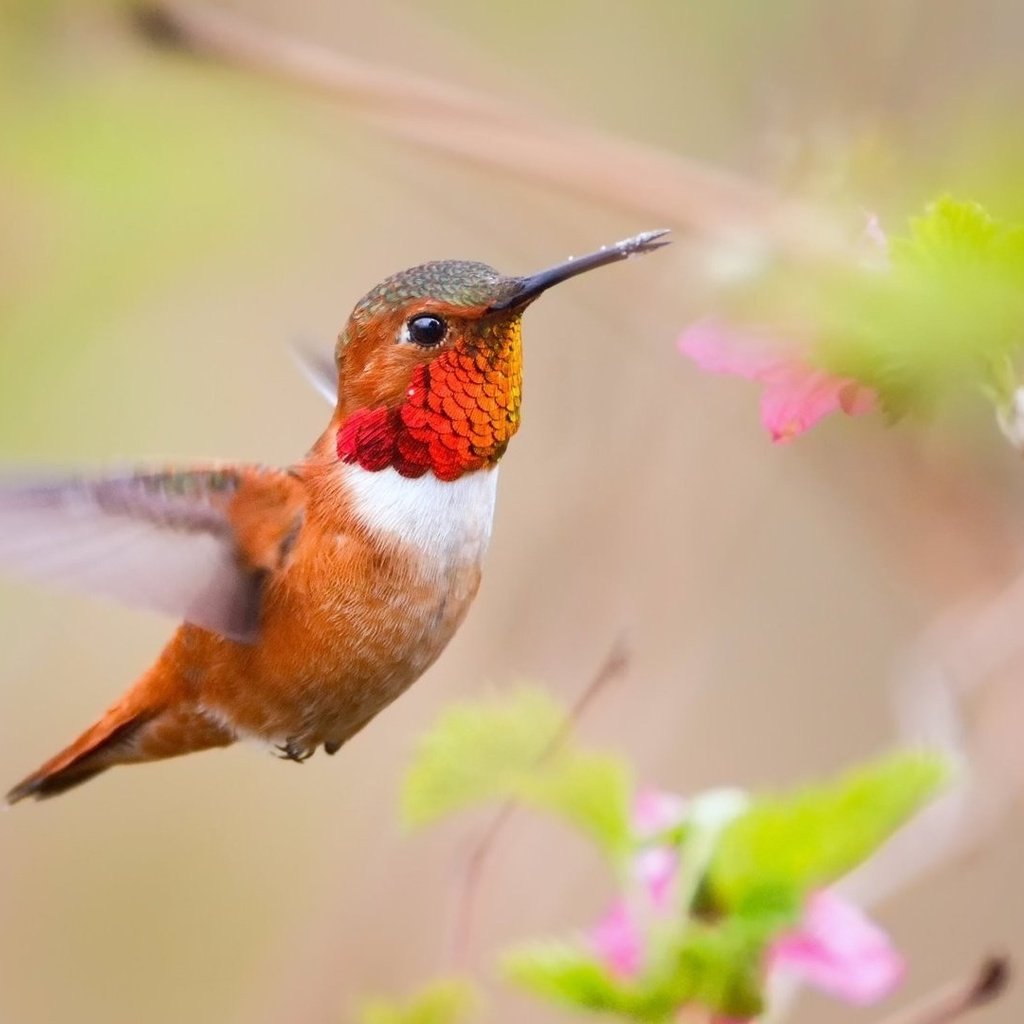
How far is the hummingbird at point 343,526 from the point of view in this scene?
887 mm

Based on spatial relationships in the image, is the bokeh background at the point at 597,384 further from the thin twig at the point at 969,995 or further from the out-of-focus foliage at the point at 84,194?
the thin twig at the point at 969,995

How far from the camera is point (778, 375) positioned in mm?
711

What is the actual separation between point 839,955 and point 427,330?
0.44 metres

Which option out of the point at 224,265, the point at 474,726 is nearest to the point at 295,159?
the point at 224,265

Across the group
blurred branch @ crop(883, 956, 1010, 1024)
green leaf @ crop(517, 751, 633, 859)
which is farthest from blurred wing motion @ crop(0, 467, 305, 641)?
blurred branch @ crop(883, 956, 1010, 1024)

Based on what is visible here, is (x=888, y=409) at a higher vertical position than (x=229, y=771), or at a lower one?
higher

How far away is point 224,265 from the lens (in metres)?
1.97

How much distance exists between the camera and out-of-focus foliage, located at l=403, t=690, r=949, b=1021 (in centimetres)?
70

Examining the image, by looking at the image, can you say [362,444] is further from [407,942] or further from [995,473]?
[407,942]

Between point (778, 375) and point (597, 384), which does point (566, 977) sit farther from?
point (597, 384)

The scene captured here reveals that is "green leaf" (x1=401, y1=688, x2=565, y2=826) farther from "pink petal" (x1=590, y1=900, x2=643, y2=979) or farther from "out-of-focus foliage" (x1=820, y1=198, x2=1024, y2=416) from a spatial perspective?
"out-of-focus foliage" (x1=820, y1=198, x2=1024, y2=416)

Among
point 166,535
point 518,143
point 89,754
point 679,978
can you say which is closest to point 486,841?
point 679,978

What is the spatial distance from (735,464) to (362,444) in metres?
0.87

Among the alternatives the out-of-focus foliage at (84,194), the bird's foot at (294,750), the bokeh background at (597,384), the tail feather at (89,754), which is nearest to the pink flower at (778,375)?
the bokeh background at (597,384)
